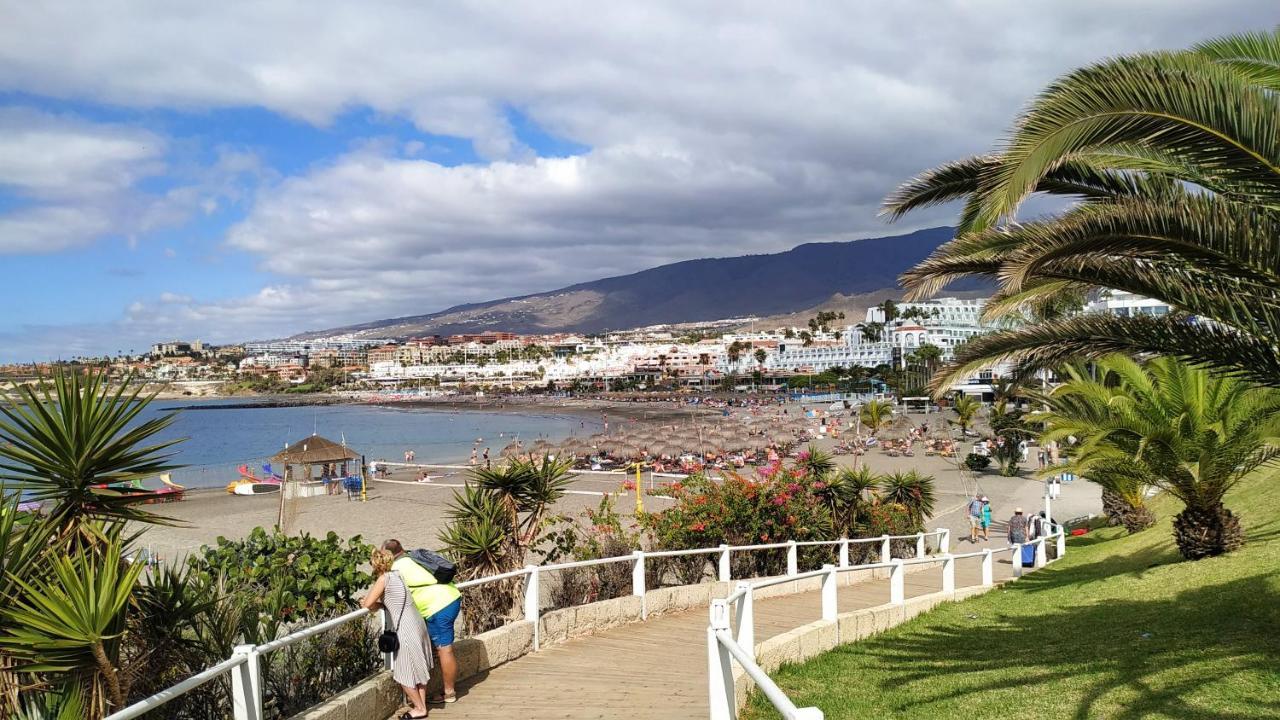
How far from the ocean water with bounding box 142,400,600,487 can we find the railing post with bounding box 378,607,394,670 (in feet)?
125

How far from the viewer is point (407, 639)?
5234 millimetres

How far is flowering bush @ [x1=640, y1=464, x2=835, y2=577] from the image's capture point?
1147 cm

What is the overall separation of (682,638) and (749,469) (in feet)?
112

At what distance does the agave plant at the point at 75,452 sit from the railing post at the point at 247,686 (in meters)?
0.80

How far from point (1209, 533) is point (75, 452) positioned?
10617 mm

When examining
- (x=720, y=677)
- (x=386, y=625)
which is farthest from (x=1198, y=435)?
(x=386, y=625)

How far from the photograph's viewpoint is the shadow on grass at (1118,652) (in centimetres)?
510

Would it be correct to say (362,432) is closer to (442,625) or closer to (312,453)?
(312,453)

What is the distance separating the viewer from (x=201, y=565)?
6.19 metres

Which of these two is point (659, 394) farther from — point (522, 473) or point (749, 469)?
point (522, 473)

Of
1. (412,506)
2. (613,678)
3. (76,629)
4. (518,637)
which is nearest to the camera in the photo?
(76,629)

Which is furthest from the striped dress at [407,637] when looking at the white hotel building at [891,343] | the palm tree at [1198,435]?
the white hotel building at [891,343]

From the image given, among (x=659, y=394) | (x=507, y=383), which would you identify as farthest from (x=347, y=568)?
(x=507, y=383)

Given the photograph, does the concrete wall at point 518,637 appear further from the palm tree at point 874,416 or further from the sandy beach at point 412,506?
the palm tree at point 874,416
